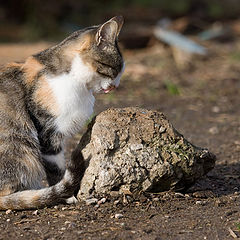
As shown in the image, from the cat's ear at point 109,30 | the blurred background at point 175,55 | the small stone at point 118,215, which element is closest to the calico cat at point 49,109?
the cat's ear at point 109,30

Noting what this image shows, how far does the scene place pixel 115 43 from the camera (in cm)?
463

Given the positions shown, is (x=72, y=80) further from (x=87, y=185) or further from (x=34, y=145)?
(x=87, y=185)

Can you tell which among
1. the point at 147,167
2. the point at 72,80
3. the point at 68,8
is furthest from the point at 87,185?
the point at 68,8

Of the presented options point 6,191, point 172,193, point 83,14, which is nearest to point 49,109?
point 6,191

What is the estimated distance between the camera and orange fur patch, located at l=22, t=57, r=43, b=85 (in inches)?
173

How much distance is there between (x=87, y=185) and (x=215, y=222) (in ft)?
3.56

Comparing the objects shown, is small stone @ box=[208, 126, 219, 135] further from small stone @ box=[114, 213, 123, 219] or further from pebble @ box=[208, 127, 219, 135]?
small stone @ box=[114, 213, 123, 219]

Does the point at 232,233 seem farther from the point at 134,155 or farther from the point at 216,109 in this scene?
the point at 216,109

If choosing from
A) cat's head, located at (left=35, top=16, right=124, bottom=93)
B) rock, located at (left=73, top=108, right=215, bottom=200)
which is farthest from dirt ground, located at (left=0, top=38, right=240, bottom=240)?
cat's head, located at (left=35, top=16, right=124, bottom=93)

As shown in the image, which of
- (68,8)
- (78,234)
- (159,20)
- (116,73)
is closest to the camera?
(78,234)

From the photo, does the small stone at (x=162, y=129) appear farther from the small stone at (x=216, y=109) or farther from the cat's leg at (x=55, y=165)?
the small stone at (x=216, y=109)

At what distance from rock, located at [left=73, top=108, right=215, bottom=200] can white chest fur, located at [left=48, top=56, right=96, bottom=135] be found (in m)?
0.16

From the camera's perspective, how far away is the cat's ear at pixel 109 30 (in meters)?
4.42

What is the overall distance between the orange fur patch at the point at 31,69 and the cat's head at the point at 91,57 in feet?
0.20
